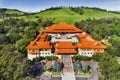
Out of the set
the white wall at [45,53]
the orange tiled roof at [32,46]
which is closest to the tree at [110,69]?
the white wall at [45,53]

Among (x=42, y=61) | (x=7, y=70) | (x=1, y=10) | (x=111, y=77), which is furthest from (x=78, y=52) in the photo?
(x=1, y=10)

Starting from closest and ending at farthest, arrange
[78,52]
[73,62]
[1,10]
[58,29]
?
[73,62], [78,52], [58,29], [1,10]

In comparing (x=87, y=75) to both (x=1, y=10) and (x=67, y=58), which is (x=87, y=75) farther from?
(x=1, y=10)

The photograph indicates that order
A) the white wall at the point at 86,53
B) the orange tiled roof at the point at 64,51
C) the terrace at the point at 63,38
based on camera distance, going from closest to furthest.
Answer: the orange tiled roof at the point at 64,51 < the white wall at the point at 86,53 < the terrace at the point at 63,38

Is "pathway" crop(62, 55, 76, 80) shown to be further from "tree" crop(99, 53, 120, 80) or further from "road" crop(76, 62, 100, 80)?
"tree" crop(99, 53, 120, 80)

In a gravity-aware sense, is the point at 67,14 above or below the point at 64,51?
above

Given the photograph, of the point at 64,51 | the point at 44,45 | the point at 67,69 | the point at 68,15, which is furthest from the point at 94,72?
the point at 68,15

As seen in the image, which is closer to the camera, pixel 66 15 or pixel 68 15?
pixel 66 15

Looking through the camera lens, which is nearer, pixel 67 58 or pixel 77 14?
pixel 67 58

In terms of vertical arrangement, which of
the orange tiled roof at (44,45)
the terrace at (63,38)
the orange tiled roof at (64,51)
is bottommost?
the orange tiled roof at (64,51)

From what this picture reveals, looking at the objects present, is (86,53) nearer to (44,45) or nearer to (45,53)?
(45,53)

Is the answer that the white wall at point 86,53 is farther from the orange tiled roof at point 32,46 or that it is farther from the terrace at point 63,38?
the orange tiled roof at point 32,46
